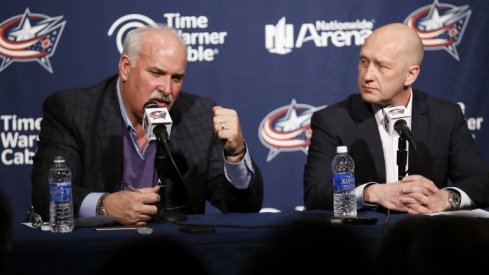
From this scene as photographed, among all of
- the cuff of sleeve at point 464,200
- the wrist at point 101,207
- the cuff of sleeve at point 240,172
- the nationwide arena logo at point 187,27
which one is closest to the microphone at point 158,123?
the wrist at point 101,207

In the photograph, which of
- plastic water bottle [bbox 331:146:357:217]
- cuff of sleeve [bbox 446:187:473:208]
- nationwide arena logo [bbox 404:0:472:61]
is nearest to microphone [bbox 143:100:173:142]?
plastic water bottle [bbox 331:146:357:217]

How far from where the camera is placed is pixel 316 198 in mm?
3854

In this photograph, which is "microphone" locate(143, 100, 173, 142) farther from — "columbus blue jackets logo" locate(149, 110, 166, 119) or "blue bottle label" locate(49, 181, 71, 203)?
"blue bottle label" locate(49, 181, 71, 203)

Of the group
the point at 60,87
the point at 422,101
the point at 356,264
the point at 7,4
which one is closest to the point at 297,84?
the point at 422,101

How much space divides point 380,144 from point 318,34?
1161 millimetres

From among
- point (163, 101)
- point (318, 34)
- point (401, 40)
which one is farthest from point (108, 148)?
point (318, 34)

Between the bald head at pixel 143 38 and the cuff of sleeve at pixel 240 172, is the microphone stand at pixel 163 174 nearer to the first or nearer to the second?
the cuff of sleeve at pixel 240 172

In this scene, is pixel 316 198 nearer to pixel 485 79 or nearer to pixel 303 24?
pixel 303 24

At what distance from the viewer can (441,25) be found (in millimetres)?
5180

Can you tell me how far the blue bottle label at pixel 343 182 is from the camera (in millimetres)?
3561

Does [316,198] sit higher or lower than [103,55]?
lower

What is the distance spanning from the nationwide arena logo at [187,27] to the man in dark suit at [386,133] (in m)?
1.02

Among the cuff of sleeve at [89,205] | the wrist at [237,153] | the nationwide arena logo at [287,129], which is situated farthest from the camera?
the nationwide arena logo at [287,129]

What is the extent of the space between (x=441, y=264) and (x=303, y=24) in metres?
3.65
